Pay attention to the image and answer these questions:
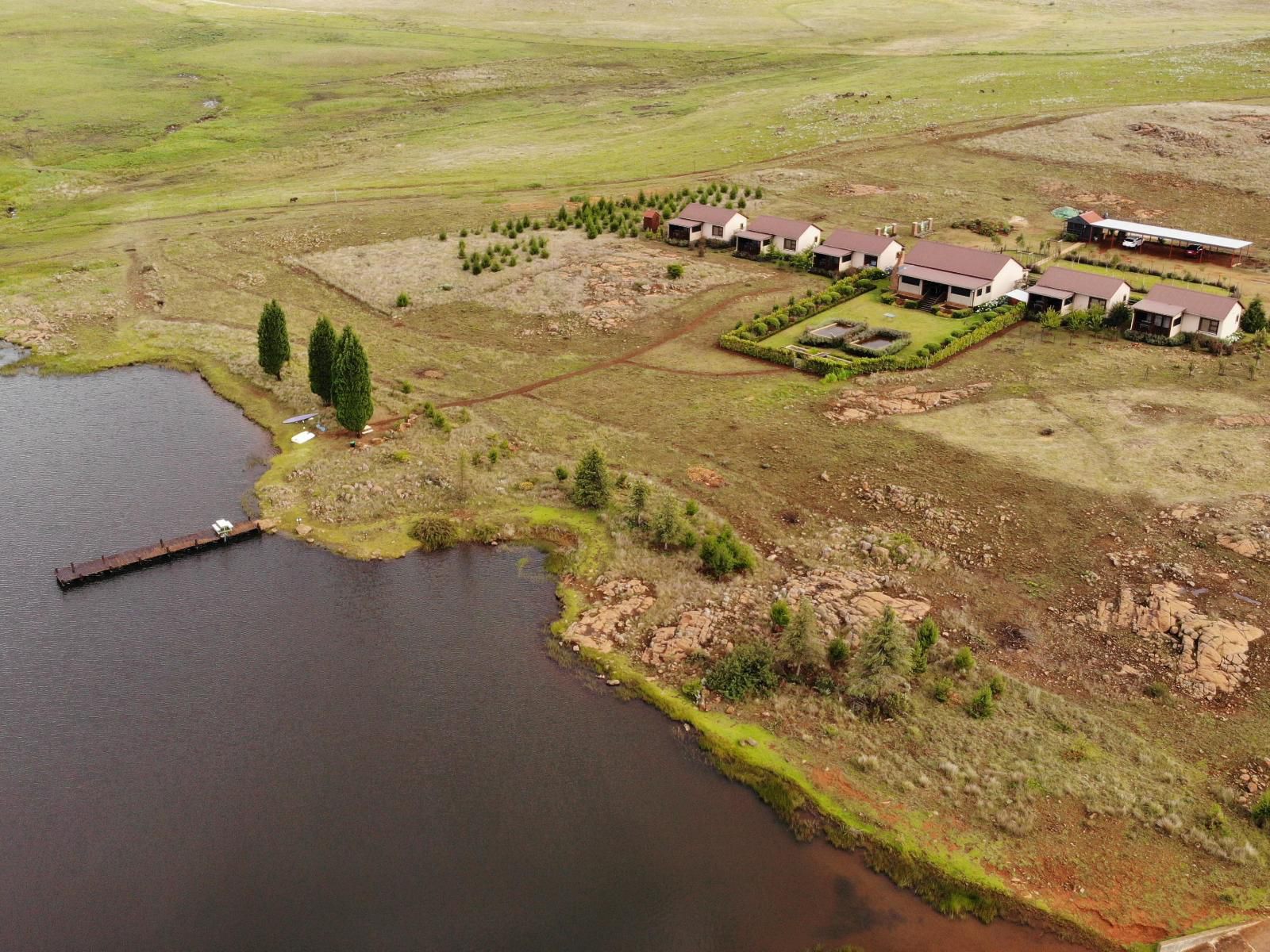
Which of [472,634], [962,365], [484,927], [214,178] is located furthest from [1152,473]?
[214,178]

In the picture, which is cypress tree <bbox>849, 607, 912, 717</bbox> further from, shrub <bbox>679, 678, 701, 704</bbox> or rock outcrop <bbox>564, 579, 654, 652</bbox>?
rock outcrop <bbox>564, 579, 654, 652</bbox>

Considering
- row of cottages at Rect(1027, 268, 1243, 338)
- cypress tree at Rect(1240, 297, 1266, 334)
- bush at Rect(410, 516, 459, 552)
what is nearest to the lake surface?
bush at Rect(410, 516, 459, 552)

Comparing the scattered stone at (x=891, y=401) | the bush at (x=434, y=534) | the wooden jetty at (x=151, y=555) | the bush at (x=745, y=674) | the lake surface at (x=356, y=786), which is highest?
the scattered stone at (x=891, y=401)

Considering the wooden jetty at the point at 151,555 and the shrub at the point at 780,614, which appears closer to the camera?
the shrub at the point at 780,614

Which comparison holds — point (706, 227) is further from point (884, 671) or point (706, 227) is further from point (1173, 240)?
point (884, 671)

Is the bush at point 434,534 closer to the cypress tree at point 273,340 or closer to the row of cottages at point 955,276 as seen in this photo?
the cypress tree at point 273,340

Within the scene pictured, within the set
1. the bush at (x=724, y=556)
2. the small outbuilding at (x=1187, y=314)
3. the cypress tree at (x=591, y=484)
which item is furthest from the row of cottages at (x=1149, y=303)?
the cypress tree at (x=591, y=484)
